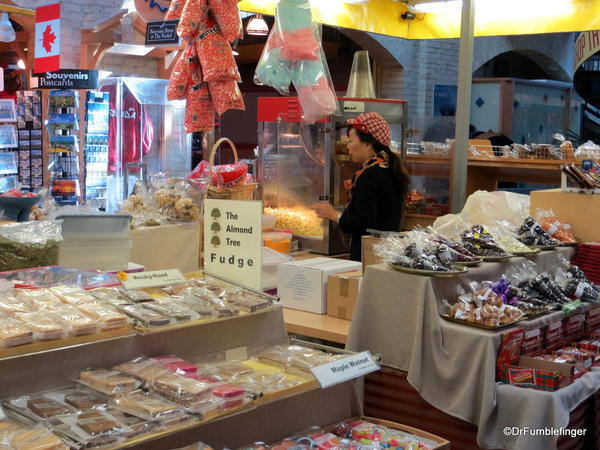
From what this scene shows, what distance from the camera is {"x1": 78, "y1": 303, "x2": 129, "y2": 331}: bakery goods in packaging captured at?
85.8 inches

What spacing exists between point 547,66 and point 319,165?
35.9 feet

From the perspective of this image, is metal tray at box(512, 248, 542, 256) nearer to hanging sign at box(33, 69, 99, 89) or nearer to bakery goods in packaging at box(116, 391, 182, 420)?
bakery goods in packaging at box(116, 391, 182, 420)

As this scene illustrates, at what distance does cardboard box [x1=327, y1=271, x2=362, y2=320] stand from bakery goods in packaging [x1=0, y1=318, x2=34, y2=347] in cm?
202

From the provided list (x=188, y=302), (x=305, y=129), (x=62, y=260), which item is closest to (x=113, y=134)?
(x=305, y=129)

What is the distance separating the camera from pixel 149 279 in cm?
271

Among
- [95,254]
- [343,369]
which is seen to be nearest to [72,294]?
[343,369]

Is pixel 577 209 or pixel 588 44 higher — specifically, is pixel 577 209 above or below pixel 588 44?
below

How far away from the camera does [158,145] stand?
9.20 meters

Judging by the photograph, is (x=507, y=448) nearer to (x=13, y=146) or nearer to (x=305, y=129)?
(x=305, y=129)

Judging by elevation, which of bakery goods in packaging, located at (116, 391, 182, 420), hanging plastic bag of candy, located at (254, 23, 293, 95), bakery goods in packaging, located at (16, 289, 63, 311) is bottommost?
bakery goods in packaging, located at (116, 391, 182, 420)

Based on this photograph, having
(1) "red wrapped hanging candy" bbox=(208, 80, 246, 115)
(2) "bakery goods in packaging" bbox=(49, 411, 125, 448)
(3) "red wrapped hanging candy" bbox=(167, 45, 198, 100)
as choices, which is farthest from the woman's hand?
(2) "bakery goods in packaging" bbox=(49, 411, 125, 448)

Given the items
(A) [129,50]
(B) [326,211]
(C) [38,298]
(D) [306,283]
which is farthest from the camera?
(A) [129,50]

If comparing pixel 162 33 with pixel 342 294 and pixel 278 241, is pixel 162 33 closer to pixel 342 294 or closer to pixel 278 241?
pixel 278 241

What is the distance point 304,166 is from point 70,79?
3.59m
